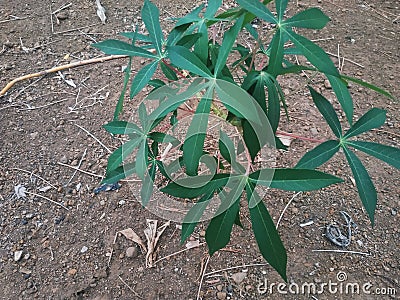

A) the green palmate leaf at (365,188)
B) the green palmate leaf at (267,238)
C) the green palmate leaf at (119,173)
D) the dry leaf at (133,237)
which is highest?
the green palmate leaf at (365,188)

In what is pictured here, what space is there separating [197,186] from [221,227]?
0.30ft

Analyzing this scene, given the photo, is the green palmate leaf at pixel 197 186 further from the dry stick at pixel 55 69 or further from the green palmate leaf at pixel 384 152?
the dry stick at pixel 55 69

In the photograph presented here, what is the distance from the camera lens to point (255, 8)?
73 centimetres

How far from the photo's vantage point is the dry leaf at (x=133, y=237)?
49.0 inches

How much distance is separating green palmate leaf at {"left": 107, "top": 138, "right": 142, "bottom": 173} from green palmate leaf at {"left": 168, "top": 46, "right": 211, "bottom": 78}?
0.77 ft

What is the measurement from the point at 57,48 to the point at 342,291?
4.68ft

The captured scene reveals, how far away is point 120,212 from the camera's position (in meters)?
1.32

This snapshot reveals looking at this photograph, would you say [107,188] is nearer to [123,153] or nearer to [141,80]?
[123,153]

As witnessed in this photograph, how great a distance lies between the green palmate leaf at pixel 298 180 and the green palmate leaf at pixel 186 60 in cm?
21

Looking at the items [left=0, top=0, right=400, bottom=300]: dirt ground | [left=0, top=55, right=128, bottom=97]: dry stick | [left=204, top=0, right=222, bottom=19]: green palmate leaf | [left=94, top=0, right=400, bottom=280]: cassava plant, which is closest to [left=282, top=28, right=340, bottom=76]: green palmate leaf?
[left=94, top=0, right=400, bottom=280]: cassava plant

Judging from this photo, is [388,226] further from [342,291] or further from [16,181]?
[16,181]

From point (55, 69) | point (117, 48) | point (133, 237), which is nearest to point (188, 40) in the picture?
point (117, 48)

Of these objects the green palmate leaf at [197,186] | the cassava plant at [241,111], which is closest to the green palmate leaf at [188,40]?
the cassava plant at [241,111]

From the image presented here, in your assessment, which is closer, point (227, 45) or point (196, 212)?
point (227, 45)
